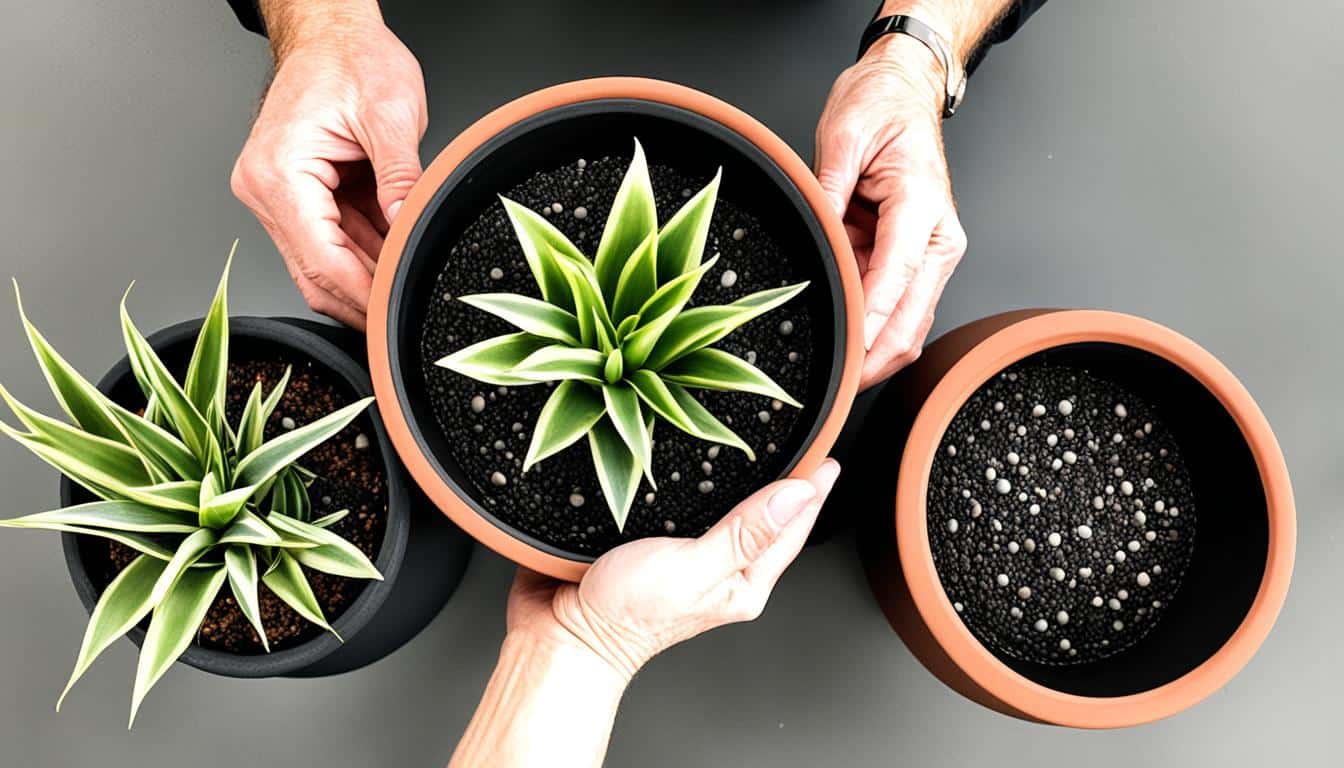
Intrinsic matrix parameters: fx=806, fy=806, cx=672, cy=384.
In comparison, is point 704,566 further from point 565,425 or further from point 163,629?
point 163,629

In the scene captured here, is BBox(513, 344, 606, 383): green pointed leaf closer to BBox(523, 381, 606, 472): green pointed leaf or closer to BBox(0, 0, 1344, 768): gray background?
BBox(523, 381, 606, 472): green pointed leaf

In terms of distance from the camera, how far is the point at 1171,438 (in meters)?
0.71

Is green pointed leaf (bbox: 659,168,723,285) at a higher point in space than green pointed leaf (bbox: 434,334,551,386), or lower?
higher

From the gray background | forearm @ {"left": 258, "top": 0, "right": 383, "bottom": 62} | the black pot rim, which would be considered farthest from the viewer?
the gray background

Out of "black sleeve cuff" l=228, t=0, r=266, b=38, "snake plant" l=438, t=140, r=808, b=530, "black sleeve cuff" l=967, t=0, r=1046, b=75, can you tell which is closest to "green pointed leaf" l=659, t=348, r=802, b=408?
"snake plant" l=438, t=140, r=808, b=530

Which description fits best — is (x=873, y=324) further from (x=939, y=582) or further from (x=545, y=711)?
(x=545, y=711)

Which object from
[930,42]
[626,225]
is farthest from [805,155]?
[626,225]

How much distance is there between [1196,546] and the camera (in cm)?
70

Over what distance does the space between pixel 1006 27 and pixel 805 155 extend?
223 millimetres

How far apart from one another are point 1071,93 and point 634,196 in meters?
0.62

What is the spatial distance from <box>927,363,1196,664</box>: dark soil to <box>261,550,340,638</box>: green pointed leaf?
49 cm

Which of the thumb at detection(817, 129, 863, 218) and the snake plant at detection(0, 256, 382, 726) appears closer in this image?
the snake plant at detection(0, 256, 382, 726)

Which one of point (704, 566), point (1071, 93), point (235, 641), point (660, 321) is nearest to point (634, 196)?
point (660, 321)

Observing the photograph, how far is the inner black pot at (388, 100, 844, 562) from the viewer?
537 millimetres
